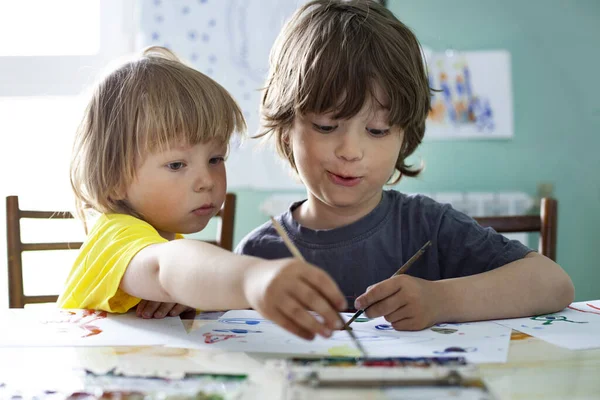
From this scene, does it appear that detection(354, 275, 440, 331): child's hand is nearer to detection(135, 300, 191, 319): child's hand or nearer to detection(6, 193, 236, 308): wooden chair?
detection(135, 300, 191, 319): child's hand

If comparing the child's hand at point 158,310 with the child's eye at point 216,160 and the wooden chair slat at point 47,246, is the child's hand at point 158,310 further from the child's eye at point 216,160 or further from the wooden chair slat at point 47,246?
the wooden chair slat at point 47,246

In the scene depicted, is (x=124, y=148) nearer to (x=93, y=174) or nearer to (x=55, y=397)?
(x=93, y=174)

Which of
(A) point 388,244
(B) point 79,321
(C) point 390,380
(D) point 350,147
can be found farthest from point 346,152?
(C) point 390,380

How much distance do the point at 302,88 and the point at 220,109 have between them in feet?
0.44

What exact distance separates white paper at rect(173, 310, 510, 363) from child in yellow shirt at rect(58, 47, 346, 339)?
69mm

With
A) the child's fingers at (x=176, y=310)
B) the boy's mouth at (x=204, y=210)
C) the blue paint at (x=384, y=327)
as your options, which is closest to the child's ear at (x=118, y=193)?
the boy's mouth at (x=204, y=210)

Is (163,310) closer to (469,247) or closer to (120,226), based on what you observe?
(120,226)

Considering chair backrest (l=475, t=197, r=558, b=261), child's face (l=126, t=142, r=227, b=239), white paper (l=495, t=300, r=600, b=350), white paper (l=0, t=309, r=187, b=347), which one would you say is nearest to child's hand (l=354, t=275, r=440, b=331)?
white paper (l=495, t=300, r=600, b=350)

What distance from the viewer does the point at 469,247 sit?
1.06m

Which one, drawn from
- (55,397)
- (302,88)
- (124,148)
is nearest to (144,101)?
(124,148)

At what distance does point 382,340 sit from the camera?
69 cm

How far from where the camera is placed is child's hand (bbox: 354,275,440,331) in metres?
0.74

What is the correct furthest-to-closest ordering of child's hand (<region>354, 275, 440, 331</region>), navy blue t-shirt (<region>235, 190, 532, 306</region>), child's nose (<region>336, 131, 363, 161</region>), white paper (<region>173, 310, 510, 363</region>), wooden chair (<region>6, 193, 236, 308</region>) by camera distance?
1. wooden chair (<region>6, 193, 236, 308</region>)
2. navy blue t-shirt (<region>235, 190, 532, 306</region>)
3. child's nose (<region>336, 131, 363, 161</region>)
4. child's hand (<region>354, 275, 440, 331</region>)
5. white paper (<region>173, 310, 510, 363</region>)

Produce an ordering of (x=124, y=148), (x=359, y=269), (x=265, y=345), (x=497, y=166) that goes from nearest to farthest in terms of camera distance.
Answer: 1. (x=265, y=345)
2. (x=124, y=148)
3. (x=359, y=269)
4. (x=497, y=166)
